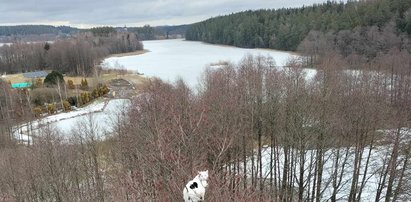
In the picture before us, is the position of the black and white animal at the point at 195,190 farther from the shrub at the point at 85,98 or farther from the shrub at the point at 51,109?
the shrub at the point at 85,98

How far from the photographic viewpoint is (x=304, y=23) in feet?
253

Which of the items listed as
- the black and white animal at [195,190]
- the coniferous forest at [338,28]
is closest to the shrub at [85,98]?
the coniferous forest at [338,28]

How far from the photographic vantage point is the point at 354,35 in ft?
190

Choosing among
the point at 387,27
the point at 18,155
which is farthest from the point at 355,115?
the point at 387,27

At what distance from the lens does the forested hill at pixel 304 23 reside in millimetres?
56456

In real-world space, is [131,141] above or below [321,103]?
below

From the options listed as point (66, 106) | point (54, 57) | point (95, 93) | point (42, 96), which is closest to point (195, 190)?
point (66, 106)

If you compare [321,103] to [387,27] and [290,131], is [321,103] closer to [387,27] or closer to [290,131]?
[290,131]

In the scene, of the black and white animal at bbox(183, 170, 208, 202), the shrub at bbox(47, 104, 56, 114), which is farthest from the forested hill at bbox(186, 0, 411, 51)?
the black and white animal at bbox(183, 170, 208, 202)

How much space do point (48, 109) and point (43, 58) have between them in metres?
43.6

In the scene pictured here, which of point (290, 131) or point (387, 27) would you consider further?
point (387, 27)

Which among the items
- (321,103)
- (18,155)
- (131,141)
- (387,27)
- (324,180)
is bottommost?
(324,180)

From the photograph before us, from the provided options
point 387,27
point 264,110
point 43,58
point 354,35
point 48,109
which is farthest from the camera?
point 43,58

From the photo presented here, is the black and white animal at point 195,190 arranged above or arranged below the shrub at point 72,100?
above
